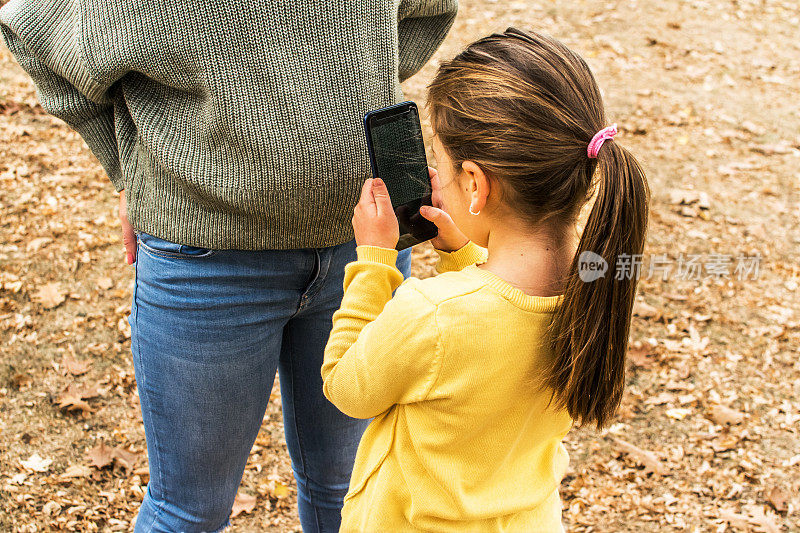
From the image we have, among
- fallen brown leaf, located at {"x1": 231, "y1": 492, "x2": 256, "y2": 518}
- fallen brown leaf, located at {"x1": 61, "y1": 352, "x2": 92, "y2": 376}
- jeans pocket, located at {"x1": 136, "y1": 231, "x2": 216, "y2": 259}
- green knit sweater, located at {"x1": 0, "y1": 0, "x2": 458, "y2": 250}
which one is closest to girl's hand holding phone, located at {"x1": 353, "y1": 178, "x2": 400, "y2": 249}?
green knit sweater, located at {"x1": 0, "y1": 0, "x2": 458, "y2": 250}

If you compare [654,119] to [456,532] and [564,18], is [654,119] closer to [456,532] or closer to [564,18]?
[564,18]

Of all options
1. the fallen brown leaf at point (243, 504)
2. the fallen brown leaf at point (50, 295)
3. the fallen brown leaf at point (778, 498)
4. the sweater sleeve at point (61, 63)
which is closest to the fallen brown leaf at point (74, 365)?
the fallen brown leaf at point (50, 295)

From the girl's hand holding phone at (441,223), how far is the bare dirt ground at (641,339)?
2.67 ft

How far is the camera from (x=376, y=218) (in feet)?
5.73

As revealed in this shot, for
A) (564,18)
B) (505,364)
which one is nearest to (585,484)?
(505,364)

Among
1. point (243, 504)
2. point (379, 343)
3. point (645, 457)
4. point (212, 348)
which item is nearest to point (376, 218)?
point (379, 343)

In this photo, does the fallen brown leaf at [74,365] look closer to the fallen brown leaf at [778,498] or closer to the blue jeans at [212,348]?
the blue jeans at [212,348]

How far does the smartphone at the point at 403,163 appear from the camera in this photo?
70.2 inches

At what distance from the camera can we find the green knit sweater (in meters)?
1.67

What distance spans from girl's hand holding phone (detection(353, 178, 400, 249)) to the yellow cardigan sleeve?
0.10ft

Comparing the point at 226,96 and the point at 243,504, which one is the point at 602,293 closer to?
the point at 226,96

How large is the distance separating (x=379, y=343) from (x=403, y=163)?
51 cm

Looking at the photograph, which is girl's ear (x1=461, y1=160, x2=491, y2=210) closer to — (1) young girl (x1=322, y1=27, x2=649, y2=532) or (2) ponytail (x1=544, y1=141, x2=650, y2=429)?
(1) young girl (x1=322, y1=27, x2=649, y2=532)

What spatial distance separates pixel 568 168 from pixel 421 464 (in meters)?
0.73
